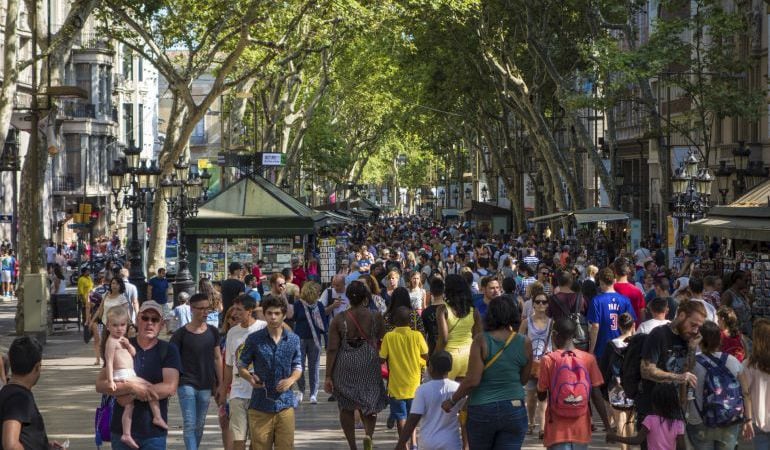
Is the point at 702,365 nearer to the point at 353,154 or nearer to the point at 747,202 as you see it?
the point at 747,202

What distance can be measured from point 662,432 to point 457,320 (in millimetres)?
3330

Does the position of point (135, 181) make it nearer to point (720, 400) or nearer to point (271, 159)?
point (271, 159)

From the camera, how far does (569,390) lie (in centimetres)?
978

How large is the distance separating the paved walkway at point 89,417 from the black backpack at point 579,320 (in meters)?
0.88

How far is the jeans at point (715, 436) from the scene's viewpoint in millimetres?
9809

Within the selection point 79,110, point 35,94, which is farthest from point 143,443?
point 79,110

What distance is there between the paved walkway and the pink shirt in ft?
12.2

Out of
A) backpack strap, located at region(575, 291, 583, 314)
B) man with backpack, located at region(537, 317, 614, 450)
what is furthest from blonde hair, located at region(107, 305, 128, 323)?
backpack strap, located at region(575, 291, 583, 314)

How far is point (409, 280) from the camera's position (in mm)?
18500

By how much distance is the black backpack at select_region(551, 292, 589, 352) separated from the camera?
46.3ft

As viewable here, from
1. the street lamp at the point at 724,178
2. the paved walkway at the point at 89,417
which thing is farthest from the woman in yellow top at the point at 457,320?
the street lamp at the point at 724,178

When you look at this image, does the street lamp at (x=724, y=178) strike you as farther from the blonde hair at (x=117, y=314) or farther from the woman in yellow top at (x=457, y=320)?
the blonde hair at (x=117, y=314)

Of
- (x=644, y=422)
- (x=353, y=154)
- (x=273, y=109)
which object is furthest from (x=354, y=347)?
(x=353, y=154)

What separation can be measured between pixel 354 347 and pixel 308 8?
21234 mm
